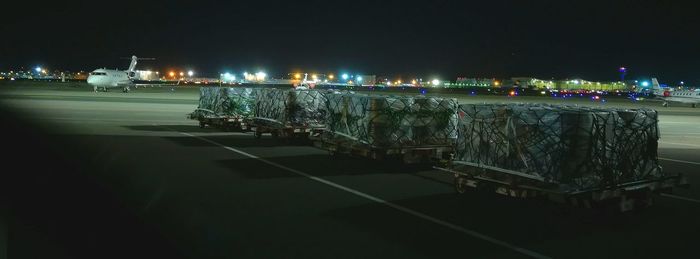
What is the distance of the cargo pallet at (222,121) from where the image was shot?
24.3m

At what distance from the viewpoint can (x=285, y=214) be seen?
378 inches

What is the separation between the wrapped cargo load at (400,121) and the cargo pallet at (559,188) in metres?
3.75

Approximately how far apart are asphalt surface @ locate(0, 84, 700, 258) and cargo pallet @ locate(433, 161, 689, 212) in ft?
0.78

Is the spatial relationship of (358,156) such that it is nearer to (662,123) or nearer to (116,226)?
(116,226)

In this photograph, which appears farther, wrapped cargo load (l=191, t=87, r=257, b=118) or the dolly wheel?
wrapped cargo load (l=191, t=87, r=257, b=118)

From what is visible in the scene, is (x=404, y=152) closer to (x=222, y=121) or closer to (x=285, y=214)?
(x=285, y=214)

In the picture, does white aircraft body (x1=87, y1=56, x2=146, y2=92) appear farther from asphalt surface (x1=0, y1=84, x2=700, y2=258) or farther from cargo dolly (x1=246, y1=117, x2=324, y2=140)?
asphalt surface (x1=0, y1=84, x2=700, y2=258)

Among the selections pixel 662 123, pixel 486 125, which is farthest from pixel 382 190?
pixel 662 123

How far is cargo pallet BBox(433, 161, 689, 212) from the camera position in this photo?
10047 millimetres

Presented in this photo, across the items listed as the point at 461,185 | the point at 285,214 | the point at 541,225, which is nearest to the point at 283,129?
the point at 461,185

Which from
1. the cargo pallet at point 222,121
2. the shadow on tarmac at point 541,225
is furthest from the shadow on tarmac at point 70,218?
the cargo pallet at point 222,121

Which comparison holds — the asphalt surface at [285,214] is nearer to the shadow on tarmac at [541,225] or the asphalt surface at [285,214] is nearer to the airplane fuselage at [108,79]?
the shadow on tarmac at [541,225]

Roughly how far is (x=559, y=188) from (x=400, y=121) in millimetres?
6079

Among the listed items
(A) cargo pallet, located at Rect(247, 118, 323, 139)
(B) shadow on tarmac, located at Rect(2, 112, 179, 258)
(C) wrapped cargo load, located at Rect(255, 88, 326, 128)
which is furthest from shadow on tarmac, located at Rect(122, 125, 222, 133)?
(B) shadow on tarmac, located at Rect(2, 112, 179, 258)
